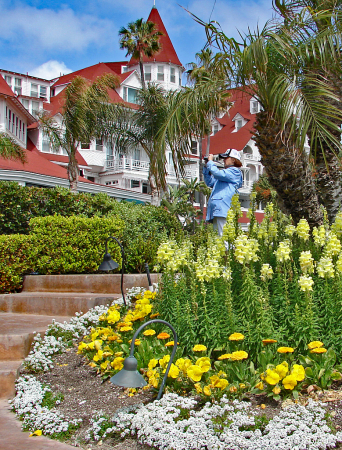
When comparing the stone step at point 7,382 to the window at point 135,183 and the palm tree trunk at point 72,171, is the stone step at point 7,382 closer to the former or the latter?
the palm tree trunk at point 72,171

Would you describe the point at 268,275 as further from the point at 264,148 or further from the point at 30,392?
the point at 264,148

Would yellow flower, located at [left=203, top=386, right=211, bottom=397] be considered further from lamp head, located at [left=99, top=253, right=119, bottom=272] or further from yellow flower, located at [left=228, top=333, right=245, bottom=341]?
lamp head, located at [left=99, top=253, right=119, bottom=272]

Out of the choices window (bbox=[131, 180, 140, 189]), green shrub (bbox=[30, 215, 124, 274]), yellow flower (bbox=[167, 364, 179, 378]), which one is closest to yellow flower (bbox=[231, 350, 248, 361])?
yellow flower (bbox=[167, 364, 179, 378])

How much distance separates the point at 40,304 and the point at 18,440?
3296mm

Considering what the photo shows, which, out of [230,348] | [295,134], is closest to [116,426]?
[230,348]

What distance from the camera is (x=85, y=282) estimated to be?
7.18m

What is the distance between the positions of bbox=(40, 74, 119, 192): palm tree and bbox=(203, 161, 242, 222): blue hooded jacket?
38.2ft

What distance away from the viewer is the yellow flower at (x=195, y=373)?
136 inches

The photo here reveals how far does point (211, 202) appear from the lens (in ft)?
24.4

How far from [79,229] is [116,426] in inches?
185

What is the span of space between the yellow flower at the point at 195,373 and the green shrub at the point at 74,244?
165 inches

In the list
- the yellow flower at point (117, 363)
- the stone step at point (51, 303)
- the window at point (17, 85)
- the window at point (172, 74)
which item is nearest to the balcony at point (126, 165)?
the window at point (172, 74)

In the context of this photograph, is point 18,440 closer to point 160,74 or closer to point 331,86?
point 331,86

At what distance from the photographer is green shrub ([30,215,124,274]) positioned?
748 centimetres
